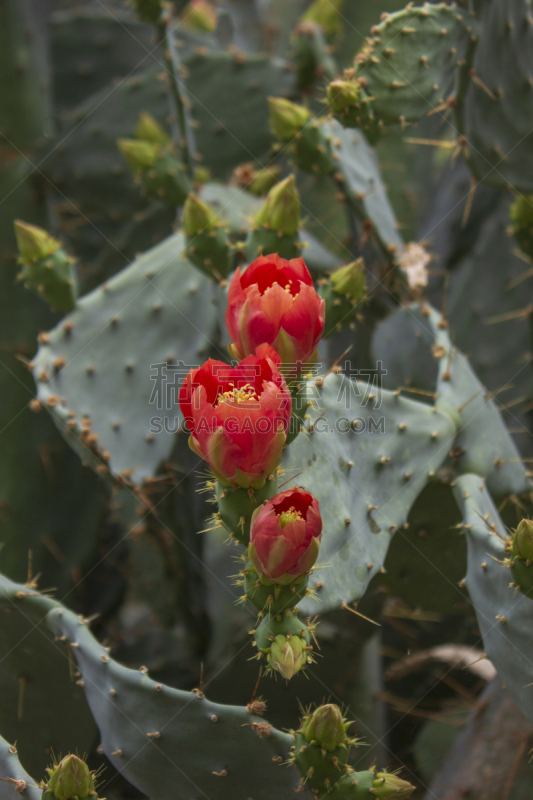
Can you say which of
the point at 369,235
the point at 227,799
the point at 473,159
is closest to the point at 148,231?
the point at 369,235

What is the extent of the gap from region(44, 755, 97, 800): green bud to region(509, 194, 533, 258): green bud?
1175mm

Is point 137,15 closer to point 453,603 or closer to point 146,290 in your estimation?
point 146,290

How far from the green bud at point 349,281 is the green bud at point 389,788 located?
65 cm

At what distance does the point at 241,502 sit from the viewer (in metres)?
0.73

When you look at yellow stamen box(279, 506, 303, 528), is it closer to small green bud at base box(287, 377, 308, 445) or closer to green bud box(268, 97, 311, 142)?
small green bud at base box(287, 377, 308, 445)

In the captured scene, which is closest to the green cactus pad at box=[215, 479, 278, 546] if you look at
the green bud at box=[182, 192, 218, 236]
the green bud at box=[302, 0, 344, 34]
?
the green bud at box=[182, 192, 218, 236]

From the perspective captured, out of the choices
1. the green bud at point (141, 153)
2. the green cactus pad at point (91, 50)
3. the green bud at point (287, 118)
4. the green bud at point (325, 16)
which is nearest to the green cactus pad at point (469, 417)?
the green bud at point (287, 118)

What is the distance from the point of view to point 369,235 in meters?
1.38

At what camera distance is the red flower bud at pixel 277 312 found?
2.35ft

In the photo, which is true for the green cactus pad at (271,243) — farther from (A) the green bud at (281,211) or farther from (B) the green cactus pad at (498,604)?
(B) the green cactus pad at (498,604)

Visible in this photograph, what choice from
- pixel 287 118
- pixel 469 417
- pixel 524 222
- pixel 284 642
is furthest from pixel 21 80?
pixel 284 642

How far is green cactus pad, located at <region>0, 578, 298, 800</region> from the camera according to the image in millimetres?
862

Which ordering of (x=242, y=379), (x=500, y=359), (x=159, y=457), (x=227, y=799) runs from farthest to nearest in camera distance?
(x=500, y=359) < (x=159, y=457) < (x=227, y=799) < (x=242, y=379)

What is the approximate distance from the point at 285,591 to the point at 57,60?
190 cm
